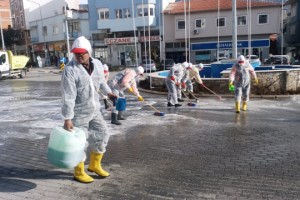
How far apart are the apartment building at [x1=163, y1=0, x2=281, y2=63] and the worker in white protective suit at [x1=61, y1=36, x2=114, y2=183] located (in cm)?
2964

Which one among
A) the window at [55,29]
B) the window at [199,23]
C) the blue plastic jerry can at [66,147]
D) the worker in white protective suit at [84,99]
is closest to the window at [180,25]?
the window at [199,23]

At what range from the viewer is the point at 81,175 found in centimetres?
457

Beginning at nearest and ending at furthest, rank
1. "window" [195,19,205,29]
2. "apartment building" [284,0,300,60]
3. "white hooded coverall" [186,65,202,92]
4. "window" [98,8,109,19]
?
"white hooded coverall" [186,65,202,92] < "apartment building" [284,0,300,60] < "window" [195,19,205,29] < "window" [98,8,109,19]

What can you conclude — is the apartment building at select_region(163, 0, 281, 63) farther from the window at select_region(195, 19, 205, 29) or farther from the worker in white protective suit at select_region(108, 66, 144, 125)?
the worker in white protective suit at select_region(108, 66, 144, 125)

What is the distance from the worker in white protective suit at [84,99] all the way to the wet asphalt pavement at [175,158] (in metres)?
0.37

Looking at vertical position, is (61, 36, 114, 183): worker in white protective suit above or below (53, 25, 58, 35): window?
below

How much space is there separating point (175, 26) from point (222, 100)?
88.2 ft

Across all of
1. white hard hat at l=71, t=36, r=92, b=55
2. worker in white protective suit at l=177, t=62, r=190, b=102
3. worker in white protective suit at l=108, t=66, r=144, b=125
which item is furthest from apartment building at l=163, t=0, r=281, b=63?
white hard hat at l=71, t=36, r=92, b=55

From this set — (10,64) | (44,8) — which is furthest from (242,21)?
(44,8)

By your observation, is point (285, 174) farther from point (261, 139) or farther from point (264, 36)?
point (264, 36)

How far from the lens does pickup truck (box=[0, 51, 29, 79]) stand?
2467 centimetres

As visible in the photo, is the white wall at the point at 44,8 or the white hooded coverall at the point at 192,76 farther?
the white wall at the point at 44,8

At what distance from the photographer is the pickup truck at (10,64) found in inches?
Result: 971

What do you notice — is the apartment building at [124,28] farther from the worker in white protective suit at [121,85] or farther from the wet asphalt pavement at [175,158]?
the wet asphalt pavement at [175,158]
